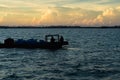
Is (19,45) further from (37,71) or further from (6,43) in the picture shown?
(37,71)

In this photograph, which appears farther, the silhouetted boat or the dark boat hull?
the silhouetted boat

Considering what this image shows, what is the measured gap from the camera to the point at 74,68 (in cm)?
4306

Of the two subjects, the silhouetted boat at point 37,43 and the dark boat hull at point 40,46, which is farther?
the silhouetted boat at point 37,43

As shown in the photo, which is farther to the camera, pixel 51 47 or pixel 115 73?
pixel 51 47

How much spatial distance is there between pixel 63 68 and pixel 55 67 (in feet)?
6.25

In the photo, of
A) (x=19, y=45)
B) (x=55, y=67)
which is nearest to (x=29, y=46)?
(x=19, y=45)

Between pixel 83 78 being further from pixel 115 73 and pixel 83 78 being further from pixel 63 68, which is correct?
pixel 63 68

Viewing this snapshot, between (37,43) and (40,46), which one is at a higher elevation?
(37,43)

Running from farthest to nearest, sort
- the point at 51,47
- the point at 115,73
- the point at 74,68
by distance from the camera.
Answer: the point at 51,47, the point at 74,68, the point at 115,73

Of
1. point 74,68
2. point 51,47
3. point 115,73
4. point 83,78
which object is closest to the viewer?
point 83,78

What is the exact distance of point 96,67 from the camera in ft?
143

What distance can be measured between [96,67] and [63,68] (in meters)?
4.52

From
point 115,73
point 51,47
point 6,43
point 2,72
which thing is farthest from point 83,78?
point 6,43

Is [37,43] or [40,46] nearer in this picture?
[40,46]
